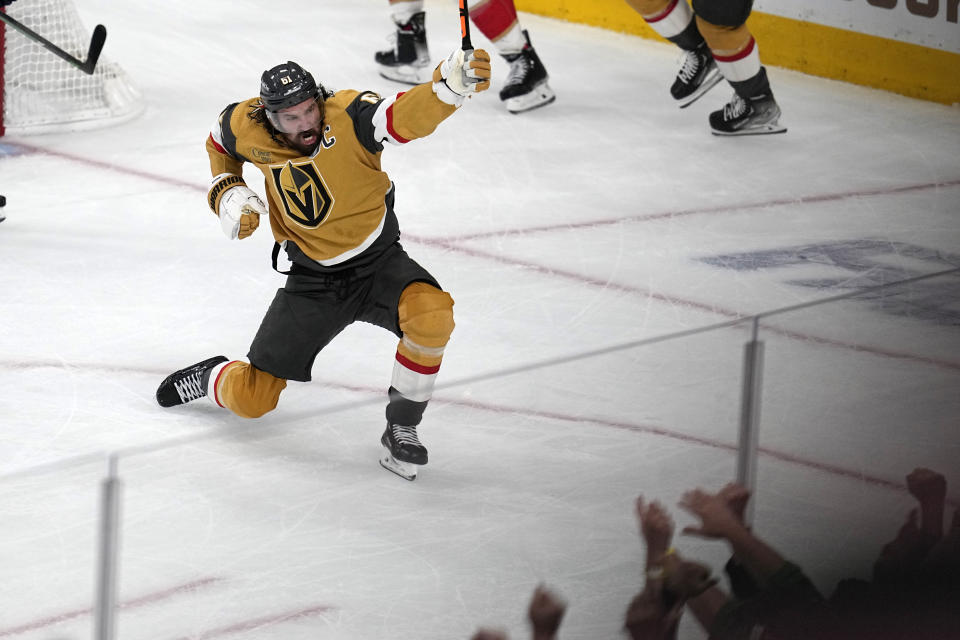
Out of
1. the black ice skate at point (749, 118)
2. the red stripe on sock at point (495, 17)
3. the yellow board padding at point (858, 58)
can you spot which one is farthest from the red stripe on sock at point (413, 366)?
the yellow board padding at point (858, 58)

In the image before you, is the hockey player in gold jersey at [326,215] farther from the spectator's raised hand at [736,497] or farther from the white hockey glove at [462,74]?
the spectator's raised hand at [736,497]

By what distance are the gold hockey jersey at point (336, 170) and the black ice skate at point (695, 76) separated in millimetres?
2804

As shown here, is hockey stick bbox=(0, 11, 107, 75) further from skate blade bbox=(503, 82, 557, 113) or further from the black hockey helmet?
the black hockey helmet

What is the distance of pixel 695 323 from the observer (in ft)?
12.3

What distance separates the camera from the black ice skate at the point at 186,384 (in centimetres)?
311

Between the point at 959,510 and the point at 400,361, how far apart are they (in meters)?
1.13

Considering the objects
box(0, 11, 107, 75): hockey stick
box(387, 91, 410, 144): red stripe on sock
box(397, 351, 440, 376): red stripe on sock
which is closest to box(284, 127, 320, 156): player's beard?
box(387, 91, 410, 144): red stripe on sock

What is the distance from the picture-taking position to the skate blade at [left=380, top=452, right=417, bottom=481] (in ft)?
5.65

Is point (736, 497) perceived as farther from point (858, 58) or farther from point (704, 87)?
point (858, 58)

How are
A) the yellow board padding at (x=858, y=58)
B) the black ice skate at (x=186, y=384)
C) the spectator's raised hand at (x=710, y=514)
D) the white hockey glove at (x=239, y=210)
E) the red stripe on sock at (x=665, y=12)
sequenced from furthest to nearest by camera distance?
the yellow board padding at (x=858, y=58), the red stripe on sock at (x=665, y=12), the black ice skate at (x=186, y=384), the white hockey glove at (x=239, y=210), the spectator's raised hand at (x=710, y=514)

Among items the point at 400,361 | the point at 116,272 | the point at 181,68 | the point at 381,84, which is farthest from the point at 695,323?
the point at 181,68

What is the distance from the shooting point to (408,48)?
610 centimetres

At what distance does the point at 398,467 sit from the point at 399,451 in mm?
20

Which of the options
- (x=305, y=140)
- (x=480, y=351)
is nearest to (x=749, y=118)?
(x=480, y=351)
